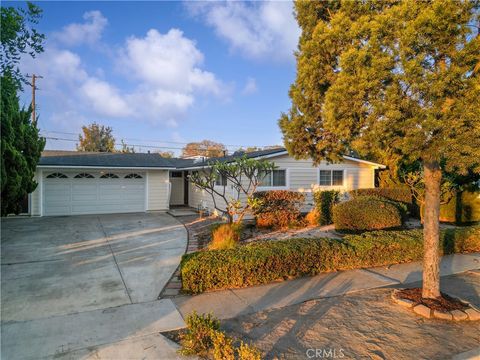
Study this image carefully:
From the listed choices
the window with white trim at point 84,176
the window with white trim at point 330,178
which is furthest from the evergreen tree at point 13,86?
the window with white trim at point 330,178

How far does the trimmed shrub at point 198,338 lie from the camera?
126 inches

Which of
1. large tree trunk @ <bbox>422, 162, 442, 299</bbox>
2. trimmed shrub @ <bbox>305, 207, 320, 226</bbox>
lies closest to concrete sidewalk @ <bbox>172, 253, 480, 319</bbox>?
large tree trunk @ <bbox>422, 162, 442, 299</bbox>

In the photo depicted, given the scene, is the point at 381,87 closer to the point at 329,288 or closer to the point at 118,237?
the point at 329,288

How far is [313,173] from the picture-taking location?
1362cm

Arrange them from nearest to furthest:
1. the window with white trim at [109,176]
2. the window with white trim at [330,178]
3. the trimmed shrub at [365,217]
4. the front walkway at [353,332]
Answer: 1. the front walkway at [353,332]
2. the trimmed shrub at [365,217]
3. the window with white trim at [330,178]
4. the window with white trim at [109,176]

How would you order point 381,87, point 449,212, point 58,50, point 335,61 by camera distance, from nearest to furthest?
point 381,87, point 335,61, point 58,50, point 449,212

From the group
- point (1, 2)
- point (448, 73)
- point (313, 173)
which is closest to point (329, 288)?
point (448, 73)

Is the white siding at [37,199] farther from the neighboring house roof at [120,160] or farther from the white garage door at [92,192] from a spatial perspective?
the neighboring house roof at [120,160]

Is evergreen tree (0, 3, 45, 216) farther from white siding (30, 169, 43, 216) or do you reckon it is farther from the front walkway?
the front walkway

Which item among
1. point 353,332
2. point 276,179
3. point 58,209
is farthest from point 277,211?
point 58,209

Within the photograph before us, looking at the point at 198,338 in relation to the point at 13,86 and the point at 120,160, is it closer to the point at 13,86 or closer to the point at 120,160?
the point at 13,86

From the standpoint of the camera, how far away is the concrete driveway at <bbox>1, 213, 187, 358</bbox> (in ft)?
11.7

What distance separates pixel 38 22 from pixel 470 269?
35.2 feet

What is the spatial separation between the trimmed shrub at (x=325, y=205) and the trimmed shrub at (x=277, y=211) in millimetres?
1287
